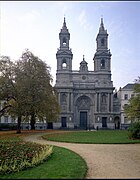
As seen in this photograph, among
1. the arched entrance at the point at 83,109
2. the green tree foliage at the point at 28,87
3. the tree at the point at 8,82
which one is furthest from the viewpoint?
the arched entrance at the point at 83,109

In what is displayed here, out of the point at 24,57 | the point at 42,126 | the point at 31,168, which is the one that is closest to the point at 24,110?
the point at 24,57

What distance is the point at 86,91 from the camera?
71938 millimetres

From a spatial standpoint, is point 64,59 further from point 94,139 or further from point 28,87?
point 94,139

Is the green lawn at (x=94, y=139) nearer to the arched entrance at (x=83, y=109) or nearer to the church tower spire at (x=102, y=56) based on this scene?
the arched entrance at (x=83, y=109)

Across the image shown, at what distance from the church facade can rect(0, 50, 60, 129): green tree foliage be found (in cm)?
2950

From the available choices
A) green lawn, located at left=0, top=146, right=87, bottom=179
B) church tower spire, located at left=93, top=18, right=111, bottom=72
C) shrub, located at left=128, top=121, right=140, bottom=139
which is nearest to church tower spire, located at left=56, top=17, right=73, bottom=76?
church tower spire, located at left=93, top=18, right=111, bottom=72

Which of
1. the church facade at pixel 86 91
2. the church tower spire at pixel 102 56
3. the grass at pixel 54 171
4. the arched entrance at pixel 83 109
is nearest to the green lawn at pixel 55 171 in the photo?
the grass at pixel 54 171

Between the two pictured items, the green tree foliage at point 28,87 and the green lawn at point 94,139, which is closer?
the green lawn at point 94,139

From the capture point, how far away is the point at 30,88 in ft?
119

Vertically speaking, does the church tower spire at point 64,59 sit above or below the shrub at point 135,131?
above

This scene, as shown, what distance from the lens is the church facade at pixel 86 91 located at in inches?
2773

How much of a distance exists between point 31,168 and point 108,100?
61215mm

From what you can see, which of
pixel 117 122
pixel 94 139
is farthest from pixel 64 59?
pixel 94 139

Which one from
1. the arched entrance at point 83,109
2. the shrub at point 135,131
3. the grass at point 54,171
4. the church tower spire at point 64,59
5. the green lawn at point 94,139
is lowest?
the green lawn at point 94,139
